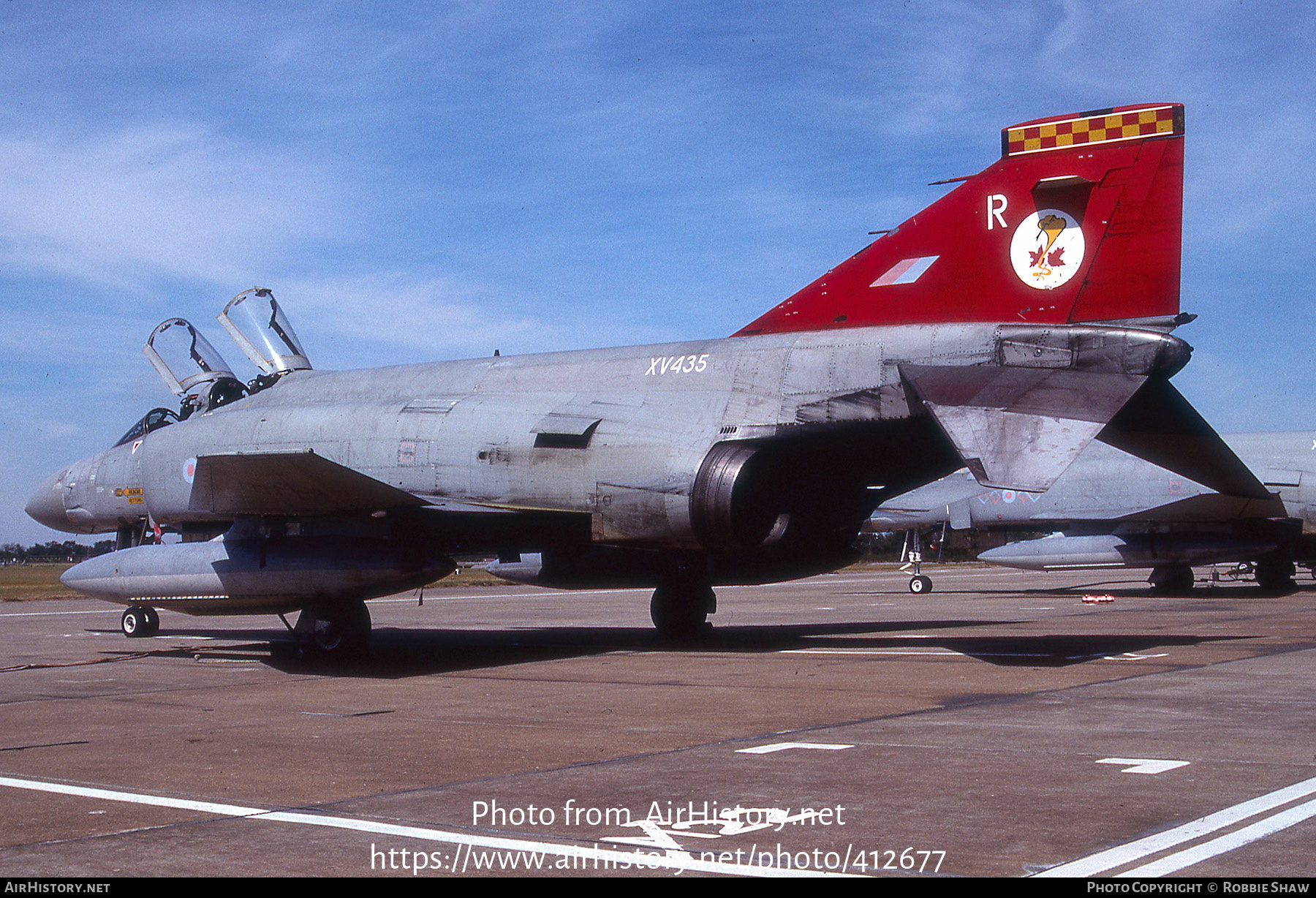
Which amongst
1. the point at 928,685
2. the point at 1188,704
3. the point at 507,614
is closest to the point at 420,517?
the point at 928,685

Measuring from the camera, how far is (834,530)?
483 inches

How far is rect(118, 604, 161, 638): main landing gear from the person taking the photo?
53.3 ft

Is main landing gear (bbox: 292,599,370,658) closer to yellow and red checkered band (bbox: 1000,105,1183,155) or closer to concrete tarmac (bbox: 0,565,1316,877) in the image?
concrete tarmac (bbox: 0,565,1316,877)

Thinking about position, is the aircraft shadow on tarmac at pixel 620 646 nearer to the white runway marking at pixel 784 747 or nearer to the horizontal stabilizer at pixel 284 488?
the horizontal stabilizer at pixel 284 488

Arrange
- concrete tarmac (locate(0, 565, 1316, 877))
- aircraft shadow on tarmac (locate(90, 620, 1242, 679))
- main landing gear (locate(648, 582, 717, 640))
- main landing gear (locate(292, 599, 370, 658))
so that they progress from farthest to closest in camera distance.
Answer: main landing gear (locate(648, 582, 717, 640))
main landing gear (locate(292, 599, 370, 658))
aircraft shadow on tarmac (locate(90, 620, 1242, 679))
concrete tarmac (locate(0, 565, 1316, 877))

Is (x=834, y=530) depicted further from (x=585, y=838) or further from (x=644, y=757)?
(x=585, y=838)

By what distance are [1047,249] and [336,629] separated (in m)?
8.35

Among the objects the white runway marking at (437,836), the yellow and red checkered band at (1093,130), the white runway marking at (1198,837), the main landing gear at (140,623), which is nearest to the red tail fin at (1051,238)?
the yellow and red checkered band at (1093,130)

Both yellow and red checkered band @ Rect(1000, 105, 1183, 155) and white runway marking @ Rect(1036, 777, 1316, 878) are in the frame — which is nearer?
white runway marking @ Rect(1036, 777, 1316, 878)

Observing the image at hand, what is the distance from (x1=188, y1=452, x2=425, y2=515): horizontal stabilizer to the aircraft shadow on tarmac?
1706 mm

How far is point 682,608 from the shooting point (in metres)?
14.4

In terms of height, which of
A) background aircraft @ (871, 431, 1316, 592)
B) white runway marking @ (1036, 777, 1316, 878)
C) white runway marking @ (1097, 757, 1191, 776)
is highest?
background aircraft @ (871, 431, 1316, 592)

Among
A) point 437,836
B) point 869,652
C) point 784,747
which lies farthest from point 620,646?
point 437,836

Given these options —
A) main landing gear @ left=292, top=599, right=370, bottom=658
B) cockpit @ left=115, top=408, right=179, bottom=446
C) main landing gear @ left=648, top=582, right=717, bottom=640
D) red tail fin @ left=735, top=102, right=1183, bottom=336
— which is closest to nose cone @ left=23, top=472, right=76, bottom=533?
cockpit @ left=115, top=408, right=179, bottom=446
